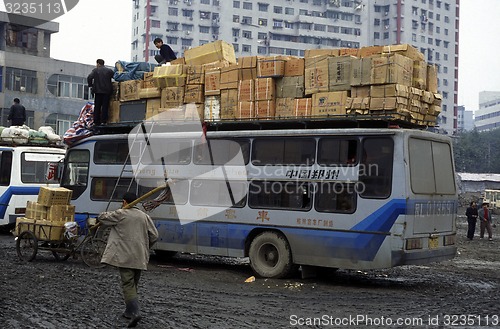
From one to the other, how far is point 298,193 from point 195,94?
3467 millimetres

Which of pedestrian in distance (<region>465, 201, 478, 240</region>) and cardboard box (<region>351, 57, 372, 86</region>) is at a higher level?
cardboard box (<region>351, 57, 372, 86</region>)

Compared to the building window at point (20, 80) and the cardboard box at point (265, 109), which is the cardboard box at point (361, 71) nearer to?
the cardboard box at point (265, 109)

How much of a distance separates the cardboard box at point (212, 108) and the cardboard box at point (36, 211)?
13.8 feet

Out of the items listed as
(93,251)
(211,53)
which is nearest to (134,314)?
(93,251)

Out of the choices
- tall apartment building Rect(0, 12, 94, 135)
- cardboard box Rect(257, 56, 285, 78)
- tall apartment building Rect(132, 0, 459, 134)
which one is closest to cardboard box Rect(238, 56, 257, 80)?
cardboard box Rect(257, 56, 285, 78)

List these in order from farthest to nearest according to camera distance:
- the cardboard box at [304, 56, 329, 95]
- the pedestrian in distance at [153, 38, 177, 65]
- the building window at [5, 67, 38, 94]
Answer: the building window at [5, 67, 38, 94] → the pedestrian in distance at [153, 38, 177, 65] → the cardboard box at [304, 56, 329, 95]

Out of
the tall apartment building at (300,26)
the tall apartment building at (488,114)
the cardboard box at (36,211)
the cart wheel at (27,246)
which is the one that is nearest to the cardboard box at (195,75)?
the cardboard box at (36,211)

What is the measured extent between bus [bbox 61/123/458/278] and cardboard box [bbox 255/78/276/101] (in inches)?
27.1

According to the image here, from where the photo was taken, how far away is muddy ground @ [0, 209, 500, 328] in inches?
344

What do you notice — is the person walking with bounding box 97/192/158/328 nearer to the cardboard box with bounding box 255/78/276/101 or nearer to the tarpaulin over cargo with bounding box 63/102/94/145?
the cardboard box with bounding box 255/78/276/101

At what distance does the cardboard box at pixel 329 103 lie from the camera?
1246 cm

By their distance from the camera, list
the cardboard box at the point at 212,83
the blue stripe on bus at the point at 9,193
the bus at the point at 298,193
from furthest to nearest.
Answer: the blue stripe on bus at the point at 9,193 < the cardboard box at the point at 212,83 < the bus at the point at 298,193

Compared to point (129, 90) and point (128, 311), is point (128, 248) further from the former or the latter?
point (129, 90)

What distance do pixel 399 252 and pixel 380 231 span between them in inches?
19.5
